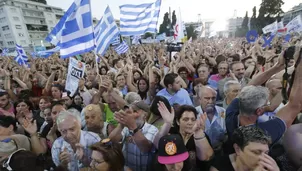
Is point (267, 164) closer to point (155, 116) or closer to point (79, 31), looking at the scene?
point (155, 116)

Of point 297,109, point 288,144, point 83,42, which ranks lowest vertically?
point 288,144

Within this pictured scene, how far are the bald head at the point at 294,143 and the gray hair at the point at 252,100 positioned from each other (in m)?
0.32

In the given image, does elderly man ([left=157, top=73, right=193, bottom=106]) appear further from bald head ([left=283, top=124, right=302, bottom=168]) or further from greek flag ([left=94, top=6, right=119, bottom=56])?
greek flag ([left=94, top=6, right=119, bottom=56])

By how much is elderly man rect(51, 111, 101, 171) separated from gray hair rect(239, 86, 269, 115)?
1714mm

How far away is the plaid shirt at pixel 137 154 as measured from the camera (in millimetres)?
2564

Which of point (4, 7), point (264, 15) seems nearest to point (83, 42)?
point (264, 15)

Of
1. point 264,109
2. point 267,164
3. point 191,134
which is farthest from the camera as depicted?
point 191,134

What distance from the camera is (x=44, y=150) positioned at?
3.00 m

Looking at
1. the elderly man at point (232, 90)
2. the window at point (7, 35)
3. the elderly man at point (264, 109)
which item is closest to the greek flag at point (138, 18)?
the elderly man at point (232, 90)

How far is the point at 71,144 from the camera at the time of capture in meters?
2.73

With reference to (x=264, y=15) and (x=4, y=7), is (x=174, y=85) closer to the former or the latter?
(x=264, y=15)

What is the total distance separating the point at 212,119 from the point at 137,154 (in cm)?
114

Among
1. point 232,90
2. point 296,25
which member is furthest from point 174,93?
point 296,25

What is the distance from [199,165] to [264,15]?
60299mm
